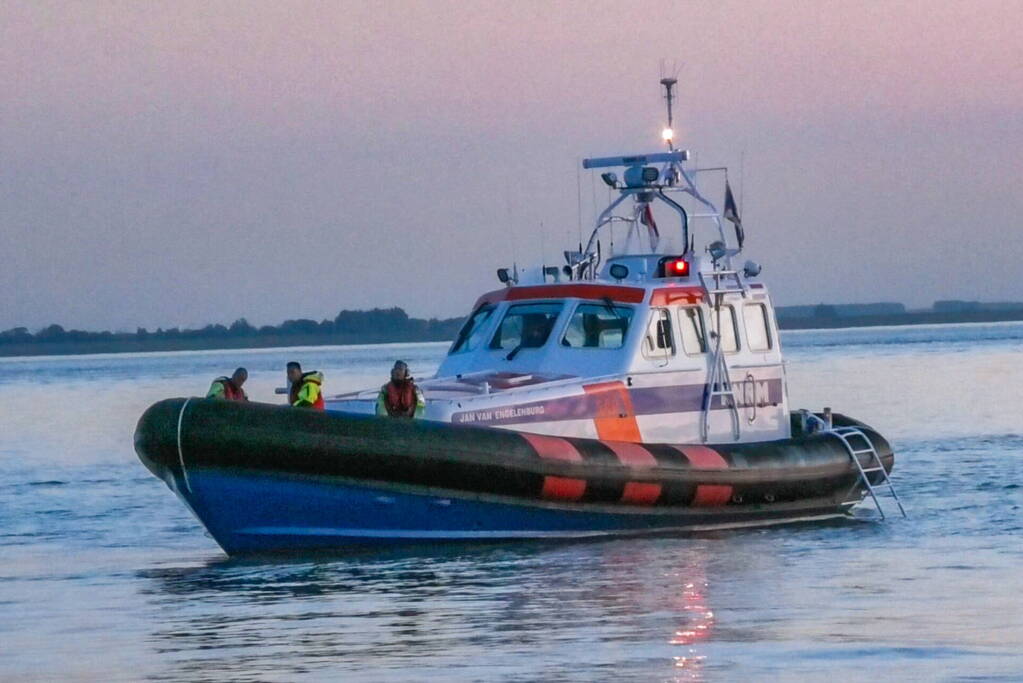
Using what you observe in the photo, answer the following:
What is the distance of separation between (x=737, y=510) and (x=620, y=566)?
6.20 feet

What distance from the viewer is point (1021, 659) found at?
8.80 m

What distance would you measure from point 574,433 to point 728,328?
6.89ft

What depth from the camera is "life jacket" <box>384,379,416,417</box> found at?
12797 mm

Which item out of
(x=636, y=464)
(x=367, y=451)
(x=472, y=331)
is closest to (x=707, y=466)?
(x=636, y=464)

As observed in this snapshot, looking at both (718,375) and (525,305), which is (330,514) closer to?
(525,305)

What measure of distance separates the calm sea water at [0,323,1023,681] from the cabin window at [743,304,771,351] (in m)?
1.53

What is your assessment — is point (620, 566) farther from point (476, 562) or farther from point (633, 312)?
point (633, 312)

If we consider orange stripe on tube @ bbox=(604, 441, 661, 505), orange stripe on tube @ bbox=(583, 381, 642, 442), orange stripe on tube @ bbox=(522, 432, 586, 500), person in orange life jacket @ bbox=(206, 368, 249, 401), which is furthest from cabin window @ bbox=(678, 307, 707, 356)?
person in orange life jacket @ bbox=(206, 368, 249, 401)

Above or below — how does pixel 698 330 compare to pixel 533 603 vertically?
above

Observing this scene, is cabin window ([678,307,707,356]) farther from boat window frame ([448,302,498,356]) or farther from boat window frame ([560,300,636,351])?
boat window frame ([448,302,498,356])

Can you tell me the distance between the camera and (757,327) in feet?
49.6

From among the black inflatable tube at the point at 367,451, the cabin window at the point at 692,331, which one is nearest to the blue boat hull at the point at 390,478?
the black inflatable tube at the point at 367,451

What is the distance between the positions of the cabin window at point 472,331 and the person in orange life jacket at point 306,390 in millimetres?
2154

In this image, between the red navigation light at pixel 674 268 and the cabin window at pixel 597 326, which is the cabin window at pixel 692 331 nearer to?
the red navigation light at pixel 674 268
